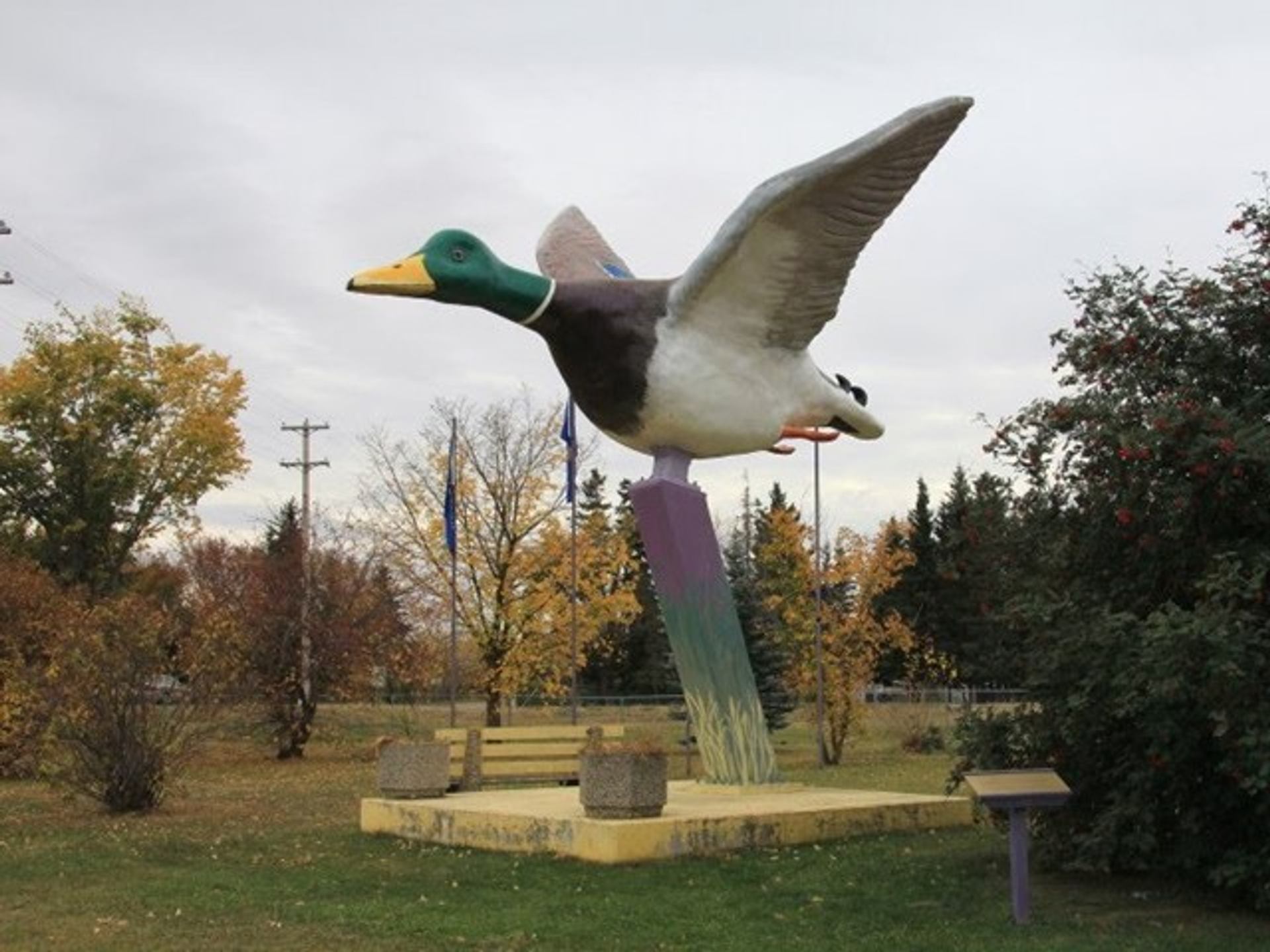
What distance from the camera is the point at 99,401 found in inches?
1221

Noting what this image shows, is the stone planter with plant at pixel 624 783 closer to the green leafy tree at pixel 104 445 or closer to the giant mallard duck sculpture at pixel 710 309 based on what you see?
the giant mallard duck sculpture at pixel 710 309

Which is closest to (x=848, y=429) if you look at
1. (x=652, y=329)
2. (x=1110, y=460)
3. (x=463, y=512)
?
(x=652, y=329)

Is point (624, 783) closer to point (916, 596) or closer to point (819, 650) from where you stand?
point (819, 650)

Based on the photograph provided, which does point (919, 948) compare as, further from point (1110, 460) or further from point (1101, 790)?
point (1110, 460)

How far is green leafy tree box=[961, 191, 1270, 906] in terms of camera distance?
661 cm

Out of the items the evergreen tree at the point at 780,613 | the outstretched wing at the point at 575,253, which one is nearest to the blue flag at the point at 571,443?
the evergreen tree at the point at 780,613

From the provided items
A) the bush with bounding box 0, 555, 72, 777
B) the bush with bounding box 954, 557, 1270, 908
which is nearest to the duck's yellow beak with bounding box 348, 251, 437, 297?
the bush with bounding box 954, 557, 1270, 908

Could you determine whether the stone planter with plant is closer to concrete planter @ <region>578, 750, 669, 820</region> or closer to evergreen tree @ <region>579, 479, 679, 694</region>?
concrete planter @ <region>578, 750, 669, 820</region>

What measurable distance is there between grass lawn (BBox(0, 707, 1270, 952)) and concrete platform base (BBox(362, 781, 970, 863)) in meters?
0.19

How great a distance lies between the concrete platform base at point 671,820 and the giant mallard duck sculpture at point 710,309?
8.60 feet

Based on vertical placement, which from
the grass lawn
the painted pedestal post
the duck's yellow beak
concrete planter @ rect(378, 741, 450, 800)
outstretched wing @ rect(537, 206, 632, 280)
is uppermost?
outstretched wing @ rect(537, 206, 632, 280)

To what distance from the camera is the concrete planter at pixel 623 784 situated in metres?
8.96

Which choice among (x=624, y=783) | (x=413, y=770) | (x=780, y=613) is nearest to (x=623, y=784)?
(x=624, y=783)

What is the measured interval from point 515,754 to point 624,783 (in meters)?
4.00
